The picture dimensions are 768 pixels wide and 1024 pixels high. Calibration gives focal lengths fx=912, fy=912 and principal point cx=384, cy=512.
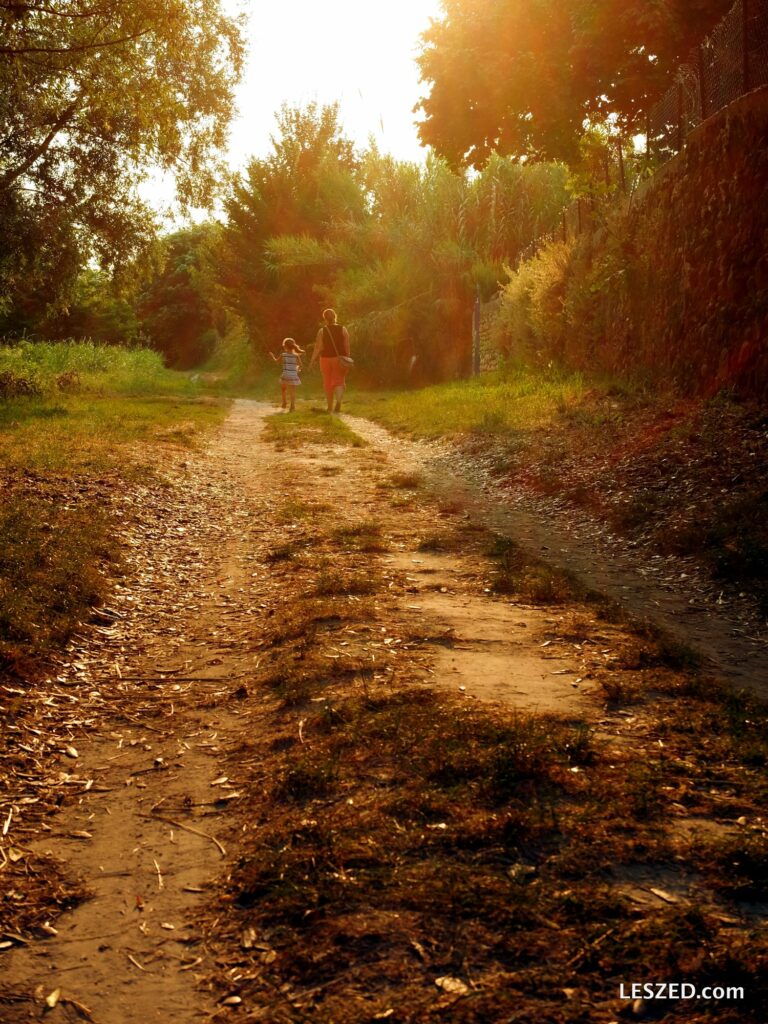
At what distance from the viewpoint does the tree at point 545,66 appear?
56.1 ft

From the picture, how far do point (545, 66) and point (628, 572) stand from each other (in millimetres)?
15155

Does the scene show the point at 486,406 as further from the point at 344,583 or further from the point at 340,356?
the point at 344,583

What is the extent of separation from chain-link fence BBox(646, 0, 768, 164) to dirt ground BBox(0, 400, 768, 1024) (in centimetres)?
695

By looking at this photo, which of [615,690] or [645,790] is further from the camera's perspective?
[615,690]

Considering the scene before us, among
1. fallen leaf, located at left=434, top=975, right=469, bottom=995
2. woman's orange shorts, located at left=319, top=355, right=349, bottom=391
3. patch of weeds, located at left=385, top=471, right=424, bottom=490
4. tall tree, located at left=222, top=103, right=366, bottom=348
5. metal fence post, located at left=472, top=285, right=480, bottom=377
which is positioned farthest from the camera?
tall tree, located at left=222, top=103, right=366, bottom=348

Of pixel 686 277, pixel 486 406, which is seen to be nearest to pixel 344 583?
pixel 686 277

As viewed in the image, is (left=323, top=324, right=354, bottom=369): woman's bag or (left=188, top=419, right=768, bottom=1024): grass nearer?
(left=188, top=419, right=768, bottom=1024): grass

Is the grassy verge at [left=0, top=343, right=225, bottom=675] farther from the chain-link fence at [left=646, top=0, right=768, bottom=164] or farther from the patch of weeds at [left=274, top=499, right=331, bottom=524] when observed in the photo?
the chain-link fence at [left=646, top=0, right=768, bottom=164]

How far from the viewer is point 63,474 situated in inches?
416

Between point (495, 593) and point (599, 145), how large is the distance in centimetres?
2051

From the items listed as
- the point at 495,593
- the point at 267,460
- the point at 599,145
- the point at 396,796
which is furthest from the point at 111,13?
the point at 599,145

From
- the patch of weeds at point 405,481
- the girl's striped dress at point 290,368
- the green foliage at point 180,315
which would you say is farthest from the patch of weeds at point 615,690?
the green foliage at point 180,315

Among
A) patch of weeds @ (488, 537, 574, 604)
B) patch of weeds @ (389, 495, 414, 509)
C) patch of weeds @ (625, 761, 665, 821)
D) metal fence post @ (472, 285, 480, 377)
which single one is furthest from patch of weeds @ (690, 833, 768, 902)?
metal fence post @ (472, 285, 480, 377)

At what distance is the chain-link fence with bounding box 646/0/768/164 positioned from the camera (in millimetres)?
11484
